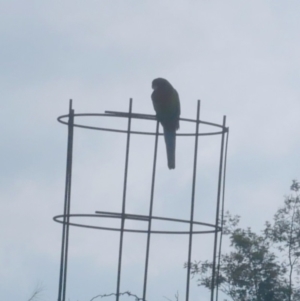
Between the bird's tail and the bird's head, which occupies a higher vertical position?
the bird's head

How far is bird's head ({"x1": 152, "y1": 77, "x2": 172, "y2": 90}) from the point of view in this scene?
1040cm

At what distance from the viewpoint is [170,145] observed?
9211mm

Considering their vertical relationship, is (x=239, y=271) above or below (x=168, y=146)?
below

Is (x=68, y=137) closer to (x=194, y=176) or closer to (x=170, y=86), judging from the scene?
(x=194, y=176)

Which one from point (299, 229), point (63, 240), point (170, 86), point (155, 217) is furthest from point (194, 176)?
point (299, 229)

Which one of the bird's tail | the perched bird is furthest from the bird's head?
the bird's tail

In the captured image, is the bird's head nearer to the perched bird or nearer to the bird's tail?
the perched bird

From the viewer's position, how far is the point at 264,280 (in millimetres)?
19656

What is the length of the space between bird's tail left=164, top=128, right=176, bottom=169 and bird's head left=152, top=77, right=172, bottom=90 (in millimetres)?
1186

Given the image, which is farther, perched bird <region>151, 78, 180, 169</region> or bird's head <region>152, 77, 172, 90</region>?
bird's head <region>152, 77, 172, 90</region>

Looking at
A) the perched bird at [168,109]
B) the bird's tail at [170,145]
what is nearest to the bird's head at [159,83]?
the perched bird at [168,109]

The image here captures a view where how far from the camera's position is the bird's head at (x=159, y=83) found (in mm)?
10398

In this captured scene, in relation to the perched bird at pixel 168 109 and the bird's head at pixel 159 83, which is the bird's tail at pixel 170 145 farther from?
the bird's head at pixel 159 83

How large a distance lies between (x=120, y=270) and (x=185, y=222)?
4.13 feet
